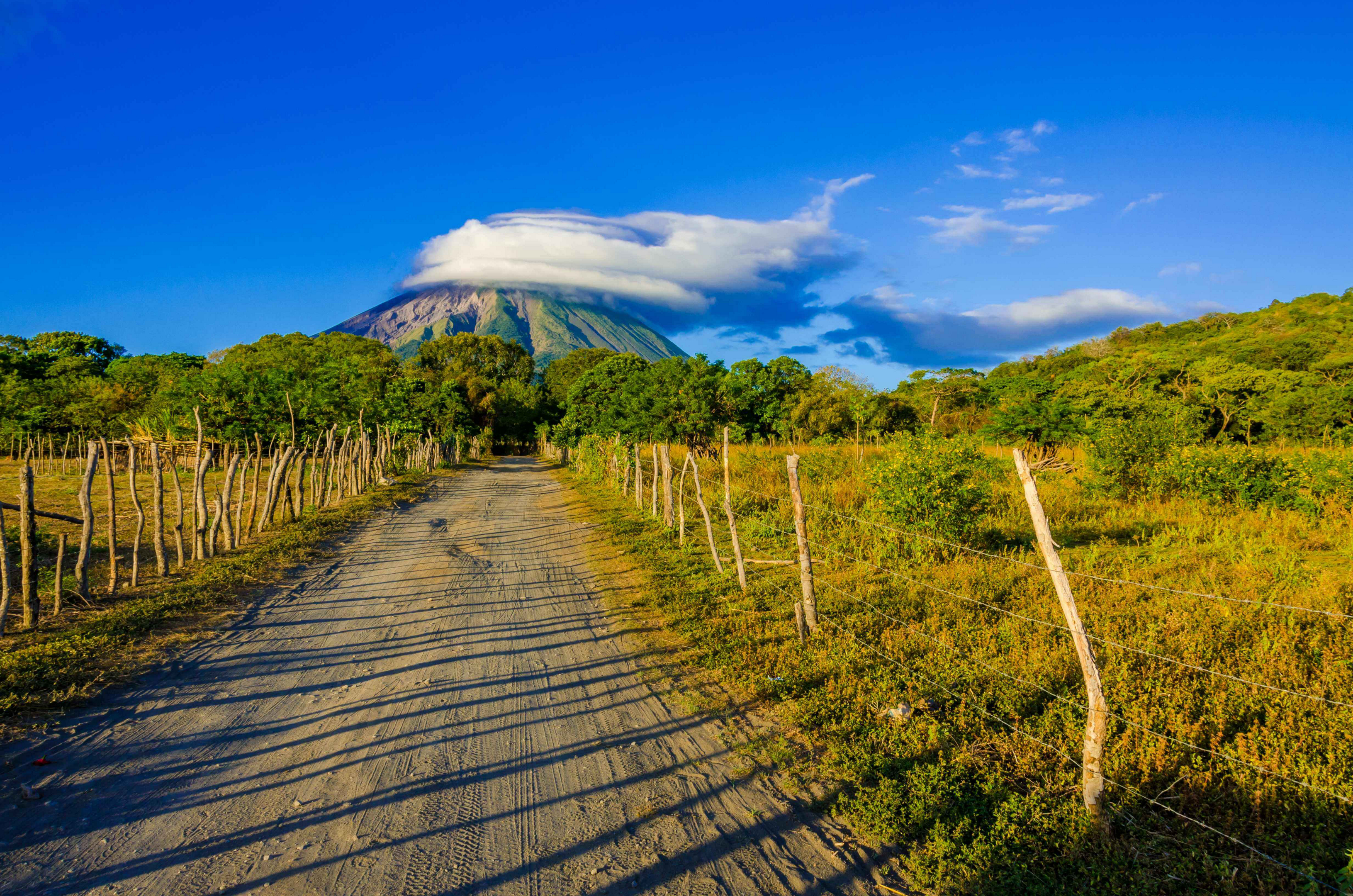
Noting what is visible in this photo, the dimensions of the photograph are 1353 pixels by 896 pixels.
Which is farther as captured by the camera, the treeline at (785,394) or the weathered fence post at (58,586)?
the treeline at (785,394)

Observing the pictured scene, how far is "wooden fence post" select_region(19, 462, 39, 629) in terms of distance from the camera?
6.36m

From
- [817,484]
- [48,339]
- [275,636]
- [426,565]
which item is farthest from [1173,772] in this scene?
[48,339]

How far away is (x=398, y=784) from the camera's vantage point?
380 cm

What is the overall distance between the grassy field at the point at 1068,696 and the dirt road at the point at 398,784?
2.64ft

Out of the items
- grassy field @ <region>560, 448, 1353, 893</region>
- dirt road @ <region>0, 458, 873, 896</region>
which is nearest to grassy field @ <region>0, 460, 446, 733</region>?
dirt road @ <region>0, 458, 873, 896</region>

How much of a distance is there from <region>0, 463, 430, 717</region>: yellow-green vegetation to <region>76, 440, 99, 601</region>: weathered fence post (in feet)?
0.64

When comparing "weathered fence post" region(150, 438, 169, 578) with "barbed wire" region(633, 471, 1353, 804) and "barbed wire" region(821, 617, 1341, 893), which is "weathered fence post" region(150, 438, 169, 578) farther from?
"barbed wire" region(821, 617, 1341, 893)

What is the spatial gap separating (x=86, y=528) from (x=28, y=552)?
2.99ft

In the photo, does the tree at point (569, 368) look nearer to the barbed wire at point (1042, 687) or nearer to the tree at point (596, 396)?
the tree at point (596, 396)

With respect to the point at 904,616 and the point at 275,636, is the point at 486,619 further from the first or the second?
the point at 904,616

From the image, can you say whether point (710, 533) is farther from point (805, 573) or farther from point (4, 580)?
point (4, 580)

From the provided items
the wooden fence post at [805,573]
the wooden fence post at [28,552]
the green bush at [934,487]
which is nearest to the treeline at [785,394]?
the green bush at [934,487]

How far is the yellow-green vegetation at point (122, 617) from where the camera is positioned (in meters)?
4.99

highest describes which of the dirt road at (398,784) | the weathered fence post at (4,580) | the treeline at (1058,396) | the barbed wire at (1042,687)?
the treeline at (1058,396)
